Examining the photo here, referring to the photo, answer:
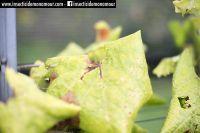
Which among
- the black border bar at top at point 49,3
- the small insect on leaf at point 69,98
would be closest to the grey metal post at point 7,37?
the black border bar at top at point 49,3

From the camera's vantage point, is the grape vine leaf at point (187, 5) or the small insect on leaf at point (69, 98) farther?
the grape vine leaf at point (187, 5)

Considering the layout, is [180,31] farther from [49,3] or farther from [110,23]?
[49,3]

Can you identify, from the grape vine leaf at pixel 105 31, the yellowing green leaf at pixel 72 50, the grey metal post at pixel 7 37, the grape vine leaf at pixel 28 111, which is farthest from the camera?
the grape vine leaf at pixel 105 31

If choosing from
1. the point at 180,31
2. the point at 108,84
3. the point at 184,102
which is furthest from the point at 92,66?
the point at 180,31

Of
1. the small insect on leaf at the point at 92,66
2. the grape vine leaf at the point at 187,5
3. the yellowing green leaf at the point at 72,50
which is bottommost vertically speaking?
the small insect on leaf at the point at 92,66

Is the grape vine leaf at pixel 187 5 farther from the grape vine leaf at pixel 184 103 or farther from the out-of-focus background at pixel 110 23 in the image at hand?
the out-of-focus background at pixel 110 23

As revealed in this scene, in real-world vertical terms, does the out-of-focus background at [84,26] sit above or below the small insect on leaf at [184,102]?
above

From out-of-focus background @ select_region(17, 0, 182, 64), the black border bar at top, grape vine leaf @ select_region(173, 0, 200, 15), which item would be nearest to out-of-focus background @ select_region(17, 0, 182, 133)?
out-of-focus background @ select_region(17, 0, 182, 64)

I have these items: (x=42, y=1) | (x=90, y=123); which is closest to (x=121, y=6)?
(x=42, y=1)
